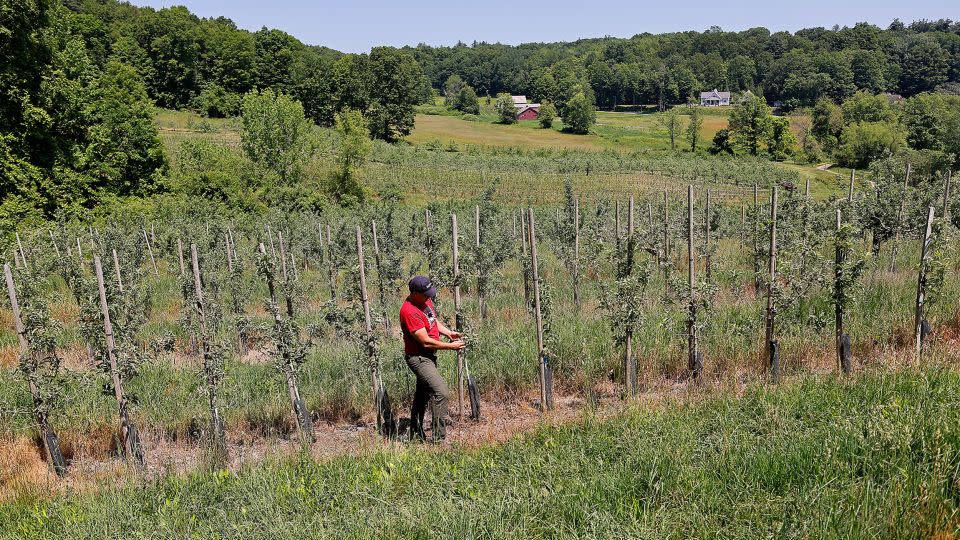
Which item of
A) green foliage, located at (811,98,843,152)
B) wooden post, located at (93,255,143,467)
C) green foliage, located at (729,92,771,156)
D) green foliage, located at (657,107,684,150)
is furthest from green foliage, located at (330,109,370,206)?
green foliage, located at (811,98,843,152)

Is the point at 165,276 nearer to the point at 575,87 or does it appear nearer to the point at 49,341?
the point at 49,341

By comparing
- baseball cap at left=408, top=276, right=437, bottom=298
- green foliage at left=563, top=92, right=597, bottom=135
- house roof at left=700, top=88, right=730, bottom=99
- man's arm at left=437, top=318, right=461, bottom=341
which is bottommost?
man's arm at left=437, top=318, right=461, bottom=341

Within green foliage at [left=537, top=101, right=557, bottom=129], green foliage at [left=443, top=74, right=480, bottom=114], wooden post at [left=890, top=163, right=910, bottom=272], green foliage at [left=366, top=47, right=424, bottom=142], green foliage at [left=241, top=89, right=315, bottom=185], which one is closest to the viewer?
wooden post at [left=890, top=163, right=910, bottom=272]

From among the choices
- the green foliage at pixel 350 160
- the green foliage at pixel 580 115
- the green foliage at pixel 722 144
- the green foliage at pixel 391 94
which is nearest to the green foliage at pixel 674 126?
the green foliage at pixel 722 144

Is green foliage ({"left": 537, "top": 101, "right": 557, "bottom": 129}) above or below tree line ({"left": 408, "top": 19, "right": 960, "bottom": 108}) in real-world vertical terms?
below

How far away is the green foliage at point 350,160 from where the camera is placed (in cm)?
3494

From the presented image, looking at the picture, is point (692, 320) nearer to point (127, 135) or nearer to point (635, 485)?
point (635, 485)

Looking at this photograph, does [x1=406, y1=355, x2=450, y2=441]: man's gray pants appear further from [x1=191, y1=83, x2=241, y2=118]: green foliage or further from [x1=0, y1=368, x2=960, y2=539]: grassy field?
[x1=191, y1=83, x2=241, y2=118]: green foliage

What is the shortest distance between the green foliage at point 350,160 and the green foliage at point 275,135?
2446 mm

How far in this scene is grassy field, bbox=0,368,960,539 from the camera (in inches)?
146

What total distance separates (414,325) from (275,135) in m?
29.2

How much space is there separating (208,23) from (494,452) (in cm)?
8467

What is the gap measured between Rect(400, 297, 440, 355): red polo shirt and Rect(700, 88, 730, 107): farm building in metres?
125

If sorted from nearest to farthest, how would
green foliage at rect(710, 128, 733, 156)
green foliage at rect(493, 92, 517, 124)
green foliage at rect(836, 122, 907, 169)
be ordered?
green foliage at rect(836, 122, 907, 169) < green foliage at rect(710, 128, 733, 156) < green foliage at rect(493, 92, 517, 124)
